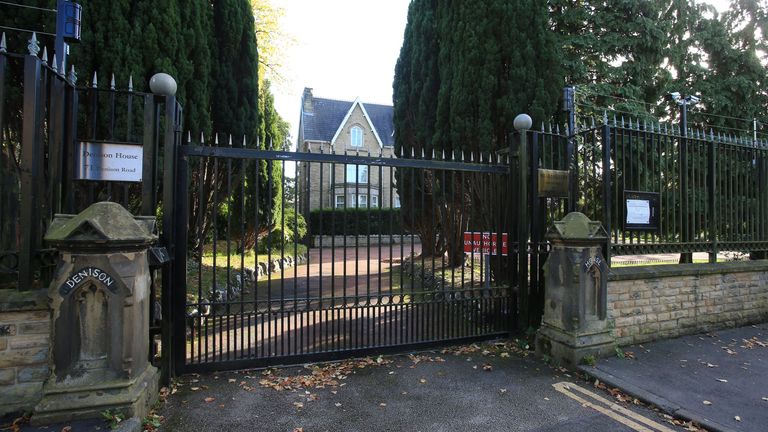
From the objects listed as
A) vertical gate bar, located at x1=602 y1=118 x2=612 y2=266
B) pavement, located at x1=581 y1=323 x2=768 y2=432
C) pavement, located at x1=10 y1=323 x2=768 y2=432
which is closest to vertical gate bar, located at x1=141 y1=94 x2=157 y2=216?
pavement, located at x1=10 y1=323 x2=768 y2=432

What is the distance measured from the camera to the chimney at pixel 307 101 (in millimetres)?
32156

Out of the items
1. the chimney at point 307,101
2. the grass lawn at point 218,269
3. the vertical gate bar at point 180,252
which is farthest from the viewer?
the chimney at point 307,101

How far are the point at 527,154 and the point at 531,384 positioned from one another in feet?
9.50

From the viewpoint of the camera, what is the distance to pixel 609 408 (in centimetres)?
373

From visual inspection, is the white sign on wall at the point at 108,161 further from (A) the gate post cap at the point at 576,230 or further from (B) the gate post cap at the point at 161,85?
(A) the gate post cap at the point at 576,230

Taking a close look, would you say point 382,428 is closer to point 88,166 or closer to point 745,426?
point 745,426

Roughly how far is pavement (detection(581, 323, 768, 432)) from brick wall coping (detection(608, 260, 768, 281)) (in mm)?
923

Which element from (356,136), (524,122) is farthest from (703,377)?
(356,136)

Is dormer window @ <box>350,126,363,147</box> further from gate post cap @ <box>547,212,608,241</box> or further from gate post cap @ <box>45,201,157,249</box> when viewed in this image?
gate post cap @ <box>45,201,157,249</box>

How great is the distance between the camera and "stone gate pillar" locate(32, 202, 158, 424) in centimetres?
307

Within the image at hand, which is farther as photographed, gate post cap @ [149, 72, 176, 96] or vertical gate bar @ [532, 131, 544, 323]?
vertical gate bar @ [532, 131, 544, 323]

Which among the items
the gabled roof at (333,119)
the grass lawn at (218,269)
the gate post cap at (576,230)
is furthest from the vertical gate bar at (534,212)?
the gabled roof at (333,119)

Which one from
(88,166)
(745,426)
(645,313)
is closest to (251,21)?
(88,166)

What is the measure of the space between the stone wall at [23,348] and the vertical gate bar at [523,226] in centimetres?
508
